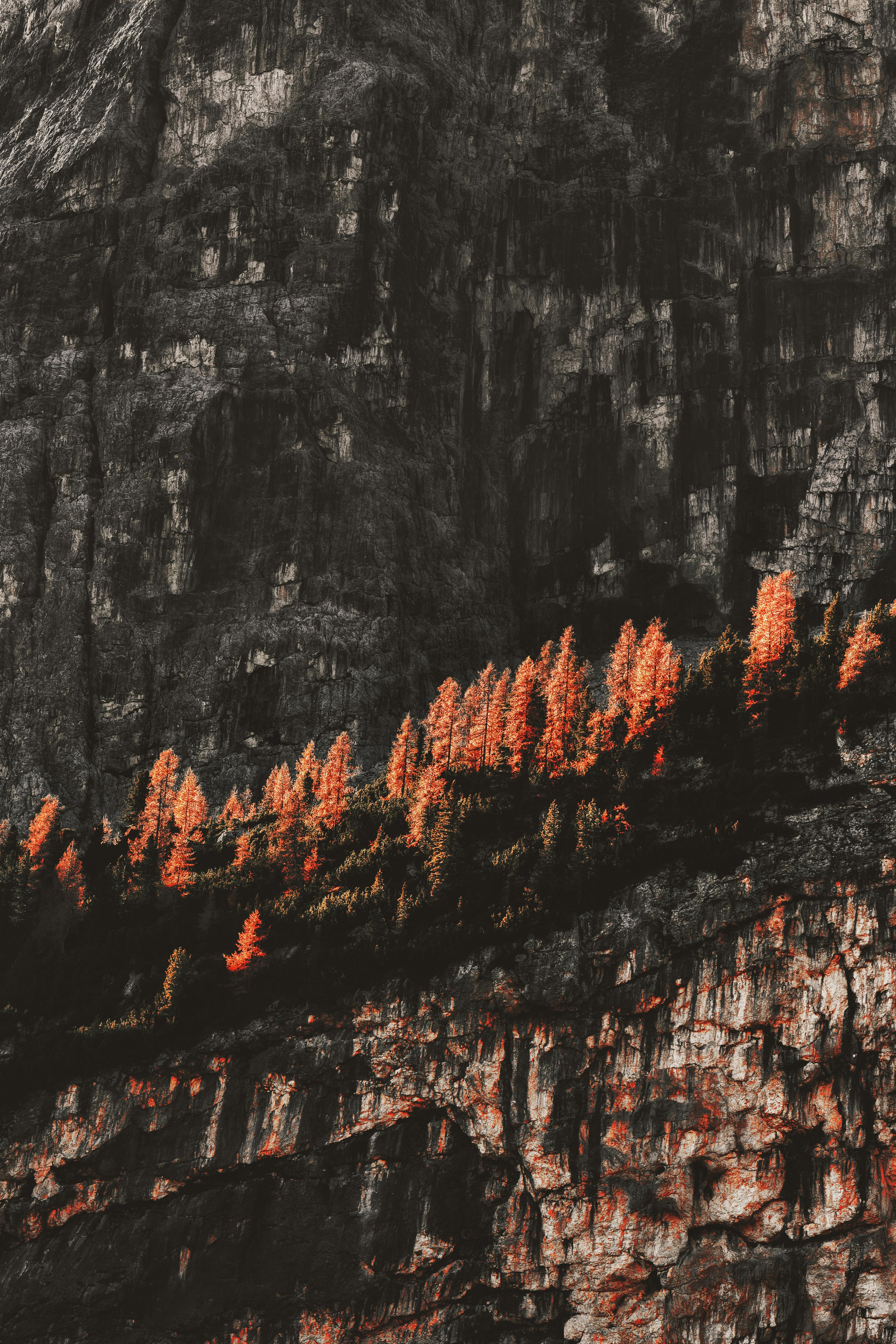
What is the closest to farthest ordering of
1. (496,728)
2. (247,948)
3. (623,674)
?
(247,948) → (496,728) → (623,674)

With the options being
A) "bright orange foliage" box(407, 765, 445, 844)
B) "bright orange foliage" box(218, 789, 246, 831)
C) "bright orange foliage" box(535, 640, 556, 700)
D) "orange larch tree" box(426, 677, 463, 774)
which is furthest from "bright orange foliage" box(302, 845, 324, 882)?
"bright orange foliage" box(535, 640, 556, 700)

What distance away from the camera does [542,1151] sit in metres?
78.9

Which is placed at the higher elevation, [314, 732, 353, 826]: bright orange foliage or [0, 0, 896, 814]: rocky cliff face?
[0, 0, 896, 814]: rocky cliff face

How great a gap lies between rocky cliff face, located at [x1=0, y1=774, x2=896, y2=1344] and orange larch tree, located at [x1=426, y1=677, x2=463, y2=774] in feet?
89.6

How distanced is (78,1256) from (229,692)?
70.2m

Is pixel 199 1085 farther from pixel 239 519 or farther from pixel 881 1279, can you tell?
pixel 239 519

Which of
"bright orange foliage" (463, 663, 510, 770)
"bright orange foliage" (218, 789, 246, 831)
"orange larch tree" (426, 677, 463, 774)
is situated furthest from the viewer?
"bright orange foliage" (218, 789, 246, 831)

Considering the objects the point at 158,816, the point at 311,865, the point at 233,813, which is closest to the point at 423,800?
the point at 311,865

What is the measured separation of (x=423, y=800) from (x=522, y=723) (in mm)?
12062

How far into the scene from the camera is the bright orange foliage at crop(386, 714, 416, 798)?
112562 millimetres

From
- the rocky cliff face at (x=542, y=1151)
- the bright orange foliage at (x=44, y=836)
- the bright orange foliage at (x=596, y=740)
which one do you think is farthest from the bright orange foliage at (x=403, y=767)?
the rocky cliff face at (x=542, y=1151)

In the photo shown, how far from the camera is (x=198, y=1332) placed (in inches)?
3031

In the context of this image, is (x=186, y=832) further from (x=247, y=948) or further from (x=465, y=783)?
(x=247, y=948)

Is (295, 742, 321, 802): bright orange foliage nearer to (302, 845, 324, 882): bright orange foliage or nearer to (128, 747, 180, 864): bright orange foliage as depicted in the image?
(302, 845, 324, 882): bright orange foliage
